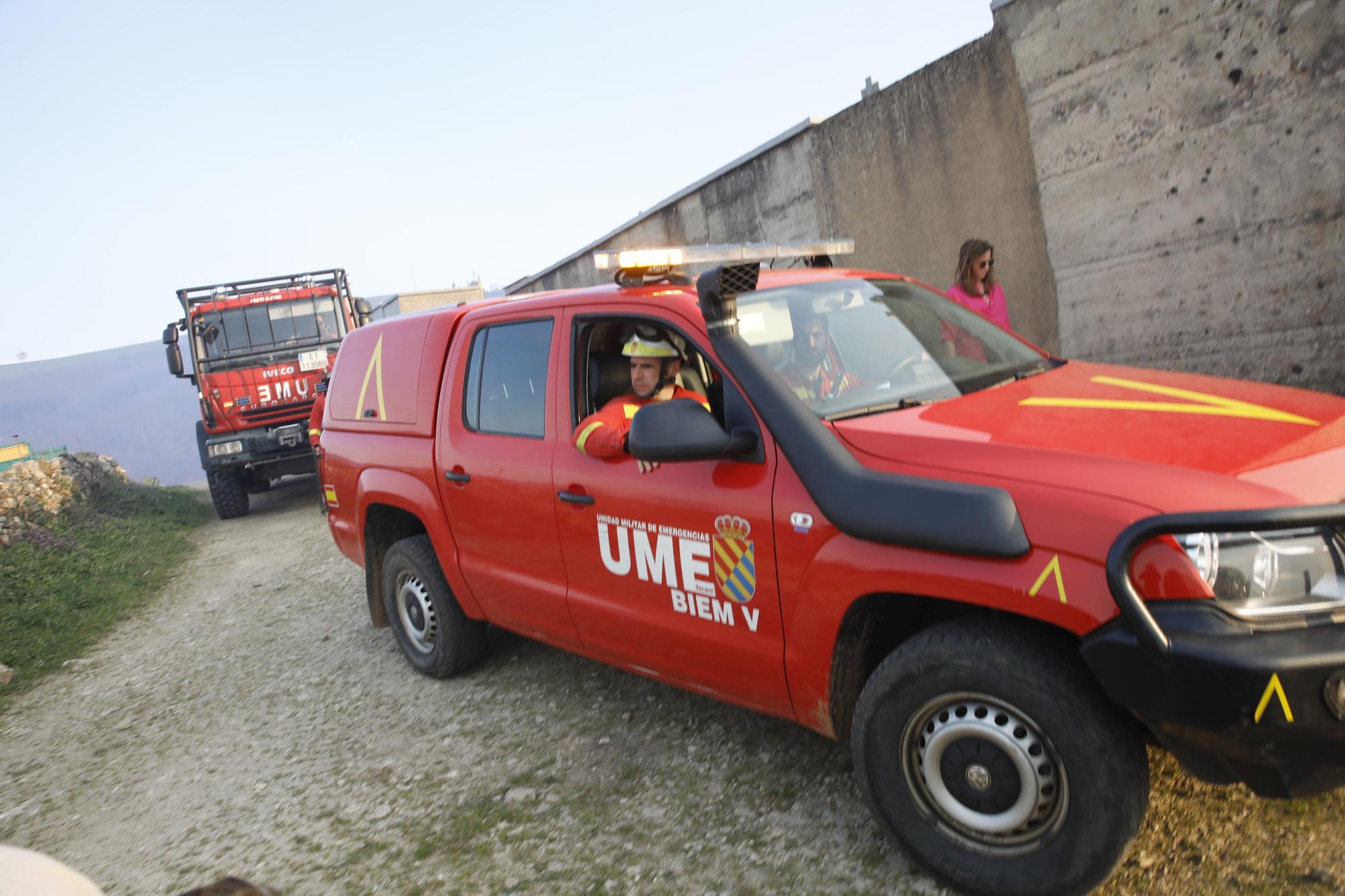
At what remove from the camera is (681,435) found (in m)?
2.51

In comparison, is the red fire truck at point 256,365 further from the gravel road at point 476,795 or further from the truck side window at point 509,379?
the truck side window at point 509,379

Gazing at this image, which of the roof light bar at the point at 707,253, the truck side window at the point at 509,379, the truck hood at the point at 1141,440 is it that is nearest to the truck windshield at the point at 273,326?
the truck side window at the point at 509,379

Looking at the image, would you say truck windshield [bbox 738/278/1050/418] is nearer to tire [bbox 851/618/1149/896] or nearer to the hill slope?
tire [bbox 851/618/1149/896]

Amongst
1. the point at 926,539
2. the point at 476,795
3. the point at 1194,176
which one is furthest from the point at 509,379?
the point at 1194,176

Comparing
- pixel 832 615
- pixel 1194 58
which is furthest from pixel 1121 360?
pixel 832 615

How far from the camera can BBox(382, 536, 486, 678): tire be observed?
14.0ft

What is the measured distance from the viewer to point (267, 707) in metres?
4.56

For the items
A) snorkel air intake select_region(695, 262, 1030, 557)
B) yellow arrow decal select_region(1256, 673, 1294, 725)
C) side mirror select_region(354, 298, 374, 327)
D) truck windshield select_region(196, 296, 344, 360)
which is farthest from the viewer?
side mirror select_region(354, 298, 374, 327)

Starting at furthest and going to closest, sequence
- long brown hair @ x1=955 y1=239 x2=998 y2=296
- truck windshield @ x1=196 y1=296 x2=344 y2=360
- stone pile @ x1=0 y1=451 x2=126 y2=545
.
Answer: truck windshield @ x1=196 y1=296 x2=344 y2=360 < stone pile @ x1=0 y1=451 x2=126 y2=545 < long brown hair @ x1=955 y1=239 x2=998 y2=296

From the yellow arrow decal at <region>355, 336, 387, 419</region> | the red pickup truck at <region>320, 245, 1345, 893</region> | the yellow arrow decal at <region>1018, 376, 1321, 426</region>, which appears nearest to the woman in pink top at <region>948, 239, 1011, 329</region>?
the red pickup truck at <region>320, 245, 1345, 893</region>

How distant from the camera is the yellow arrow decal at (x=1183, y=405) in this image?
92.2 inches

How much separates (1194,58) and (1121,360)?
1862 mm

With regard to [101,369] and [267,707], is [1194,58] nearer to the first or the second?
[267,707]

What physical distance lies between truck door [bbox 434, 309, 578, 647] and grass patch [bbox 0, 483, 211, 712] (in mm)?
3894
